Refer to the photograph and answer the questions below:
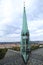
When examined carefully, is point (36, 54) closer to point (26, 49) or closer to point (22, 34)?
point (26, 49)

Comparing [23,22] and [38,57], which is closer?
[38,57]

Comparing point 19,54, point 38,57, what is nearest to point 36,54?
point 38,57

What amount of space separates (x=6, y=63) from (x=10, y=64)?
57cm

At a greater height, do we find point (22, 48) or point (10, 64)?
point (22, 48)

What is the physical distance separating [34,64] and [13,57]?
367 centimetres

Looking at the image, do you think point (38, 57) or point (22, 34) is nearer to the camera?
point (38, 57)

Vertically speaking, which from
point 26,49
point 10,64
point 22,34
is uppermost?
point 22,34

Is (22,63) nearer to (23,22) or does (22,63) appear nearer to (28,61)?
(28,61)

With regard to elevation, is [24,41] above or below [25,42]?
above

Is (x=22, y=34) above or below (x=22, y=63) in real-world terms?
above

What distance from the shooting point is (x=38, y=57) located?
24719mm

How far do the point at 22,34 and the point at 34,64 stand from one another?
4.27 metres

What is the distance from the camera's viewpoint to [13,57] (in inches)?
1048

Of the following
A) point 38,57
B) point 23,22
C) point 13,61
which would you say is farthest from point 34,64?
point 23,22
